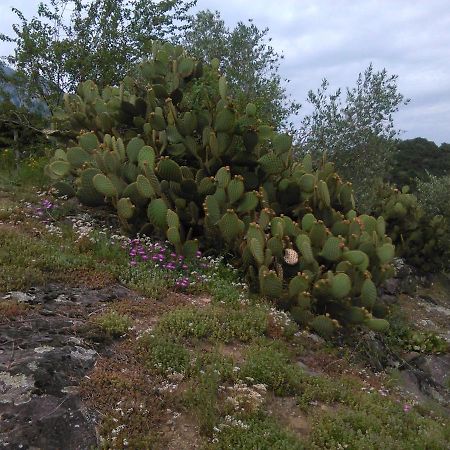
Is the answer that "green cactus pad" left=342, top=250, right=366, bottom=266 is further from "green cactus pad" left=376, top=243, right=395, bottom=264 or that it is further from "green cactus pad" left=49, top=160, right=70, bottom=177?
"green cactus pad" left=49, top=160, right=70, bottom=177

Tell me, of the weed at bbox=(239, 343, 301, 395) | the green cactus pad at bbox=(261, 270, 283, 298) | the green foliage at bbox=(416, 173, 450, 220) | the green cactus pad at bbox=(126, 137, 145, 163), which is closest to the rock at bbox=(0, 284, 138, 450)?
the weed at bbox=(239, 343, 301, 395)

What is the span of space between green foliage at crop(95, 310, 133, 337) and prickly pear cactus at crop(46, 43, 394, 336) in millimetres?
2013

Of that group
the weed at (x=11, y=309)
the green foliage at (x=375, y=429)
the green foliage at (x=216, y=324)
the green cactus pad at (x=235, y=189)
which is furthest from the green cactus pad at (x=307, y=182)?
the weed at (x=11, y=309)

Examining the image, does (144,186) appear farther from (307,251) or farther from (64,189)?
(307,251)

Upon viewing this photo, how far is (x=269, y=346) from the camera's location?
18.2 feet

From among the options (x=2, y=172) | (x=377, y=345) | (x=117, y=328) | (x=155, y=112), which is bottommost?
(x=377, y=345)

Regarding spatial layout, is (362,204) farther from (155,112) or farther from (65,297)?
(65,297)

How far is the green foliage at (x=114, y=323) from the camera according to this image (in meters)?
5.25

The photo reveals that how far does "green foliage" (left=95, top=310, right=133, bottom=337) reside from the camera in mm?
5246

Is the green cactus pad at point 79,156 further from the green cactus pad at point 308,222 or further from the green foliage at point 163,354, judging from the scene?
the green foliage at point 163,354

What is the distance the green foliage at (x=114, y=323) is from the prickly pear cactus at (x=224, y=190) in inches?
79.3

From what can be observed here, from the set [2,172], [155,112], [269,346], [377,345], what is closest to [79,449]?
[269,346]

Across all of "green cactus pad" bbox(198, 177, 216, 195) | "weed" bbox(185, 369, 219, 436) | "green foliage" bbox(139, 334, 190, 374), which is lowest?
"weed" bbox(185, 369, 219, 436)

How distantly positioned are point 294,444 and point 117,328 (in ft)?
6.55
